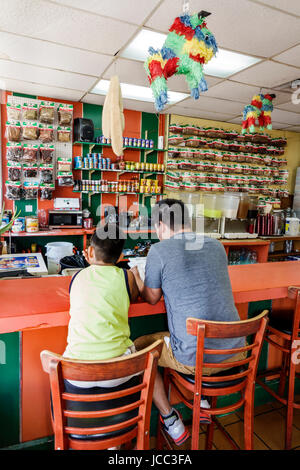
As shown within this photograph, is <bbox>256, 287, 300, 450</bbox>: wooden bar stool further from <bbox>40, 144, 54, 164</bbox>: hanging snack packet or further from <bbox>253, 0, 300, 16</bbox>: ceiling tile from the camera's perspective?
<bbox>40, 144, 54, 164</bbox>: hanging snack packet

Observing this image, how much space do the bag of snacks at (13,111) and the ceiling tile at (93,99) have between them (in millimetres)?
984

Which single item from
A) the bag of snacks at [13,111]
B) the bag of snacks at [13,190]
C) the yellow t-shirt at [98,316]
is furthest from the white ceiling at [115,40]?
the yellow t-shirt at [98,316]

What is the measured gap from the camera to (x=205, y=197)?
5.99m

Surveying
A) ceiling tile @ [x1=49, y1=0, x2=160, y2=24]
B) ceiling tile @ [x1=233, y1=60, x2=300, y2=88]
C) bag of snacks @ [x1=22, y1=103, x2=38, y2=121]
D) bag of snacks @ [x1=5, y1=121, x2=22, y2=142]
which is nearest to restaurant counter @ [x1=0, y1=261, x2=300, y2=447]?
ceiling tile @ [x1=49, y1=0, x2=160, y2=24]

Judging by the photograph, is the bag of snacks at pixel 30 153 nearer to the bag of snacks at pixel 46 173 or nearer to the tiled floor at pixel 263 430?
the bag of snacks at pixel 46 173

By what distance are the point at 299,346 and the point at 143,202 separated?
4046 mm

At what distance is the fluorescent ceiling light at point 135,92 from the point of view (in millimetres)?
4090

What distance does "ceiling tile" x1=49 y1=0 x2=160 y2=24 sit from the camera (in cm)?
226

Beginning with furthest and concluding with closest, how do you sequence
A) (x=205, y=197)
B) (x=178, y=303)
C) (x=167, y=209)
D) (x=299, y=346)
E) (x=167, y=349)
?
(x=205, y=197)
(x=299, y=346)
(x=167, y=209)
(x=167, y=349)
(x=178, y=303)

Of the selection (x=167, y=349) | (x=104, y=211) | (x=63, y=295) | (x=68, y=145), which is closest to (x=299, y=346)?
(x=167, y=349)

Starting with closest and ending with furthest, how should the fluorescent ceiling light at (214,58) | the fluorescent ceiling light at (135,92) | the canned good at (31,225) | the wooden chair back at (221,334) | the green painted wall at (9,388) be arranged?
1. the wooden chair back at (221,334)
2. the green painted wall at (9,388)
3. the fluorescent ceiling light at (214,58)
4. the fluorescent ceiling light at (135,92)
5. the canned good at (31,225)

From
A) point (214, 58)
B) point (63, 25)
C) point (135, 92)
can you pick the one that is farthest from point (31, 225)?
point (214, 58)

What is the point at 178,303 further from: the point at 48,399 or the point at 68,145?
the point at 68,145

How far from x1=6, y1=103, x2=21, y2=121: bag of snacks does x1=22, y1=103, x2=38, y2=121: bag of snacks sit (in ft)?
0.28
